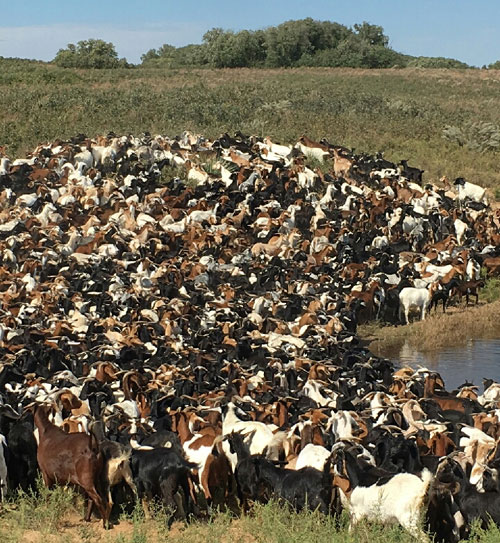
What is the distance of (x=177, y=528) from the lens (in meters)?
10.4

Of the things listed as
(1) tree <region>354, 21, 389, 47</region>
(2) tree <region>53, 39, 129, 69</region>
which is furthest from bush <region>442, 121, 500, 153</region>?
(1) tree <region>354, 21, 389, 47</region>

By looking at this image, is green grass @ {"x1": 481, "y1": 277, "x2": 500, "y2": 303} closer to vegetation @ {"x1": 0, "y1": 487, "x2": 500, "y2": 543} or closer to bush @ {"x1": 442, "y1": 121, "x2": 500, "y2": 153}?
bush @ {"x1": 442, "y1": 121, "x2": 500, "y2": 153}

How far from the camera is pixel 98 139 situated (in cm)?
3381

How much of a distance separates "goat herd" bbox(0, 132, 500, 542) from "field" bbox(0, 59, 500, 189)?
4433 millimetres

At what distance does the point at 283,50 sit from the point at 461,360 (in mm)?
54849

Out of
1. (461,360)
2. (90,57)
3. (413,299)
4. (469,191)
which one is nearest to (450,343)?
(461,360)

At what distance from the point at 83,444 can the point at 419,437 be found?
403cm

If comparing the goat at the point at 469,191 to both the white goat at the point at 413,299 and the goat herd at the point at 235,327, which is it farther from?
→ the white goat at the point at 413,299

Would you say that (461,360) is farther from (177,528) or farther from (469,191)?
(469,191)

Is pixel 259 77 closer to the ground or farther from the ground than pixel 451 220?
farther from the ground

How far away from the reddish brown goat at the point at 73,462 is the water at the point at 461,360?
9.18m

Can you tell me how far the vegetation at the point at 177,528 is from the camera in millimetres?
9406

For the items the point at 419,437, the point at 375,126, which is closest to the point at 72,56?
the point at 375,126

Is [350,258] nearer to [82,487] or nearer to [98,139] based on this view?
[98,139]
